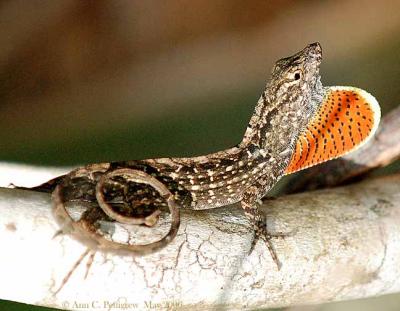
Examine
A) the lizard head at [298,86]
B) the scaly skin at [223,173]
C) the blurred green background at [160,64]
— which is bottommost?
the scaly skin at [223,173]

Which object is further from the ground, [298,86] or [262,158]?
[298,86]

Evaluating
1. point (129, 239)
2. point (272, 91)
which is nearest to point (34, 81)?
point (272, 91)

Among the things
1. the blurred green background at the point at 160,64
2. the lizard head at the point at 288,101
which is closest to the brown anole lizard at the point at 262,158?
the lizard head at the point at 288,101

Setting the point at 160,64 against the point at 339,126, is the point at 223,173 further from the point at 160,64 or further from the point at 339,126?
the point at 160,64

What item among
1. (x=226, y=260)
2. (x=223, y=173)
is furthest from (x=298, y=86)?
(x=226, y=260)

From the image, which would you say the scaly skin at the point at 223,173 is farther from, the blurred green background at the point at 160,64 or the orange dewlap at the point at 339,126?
the blurred green background at the point at 160,64
